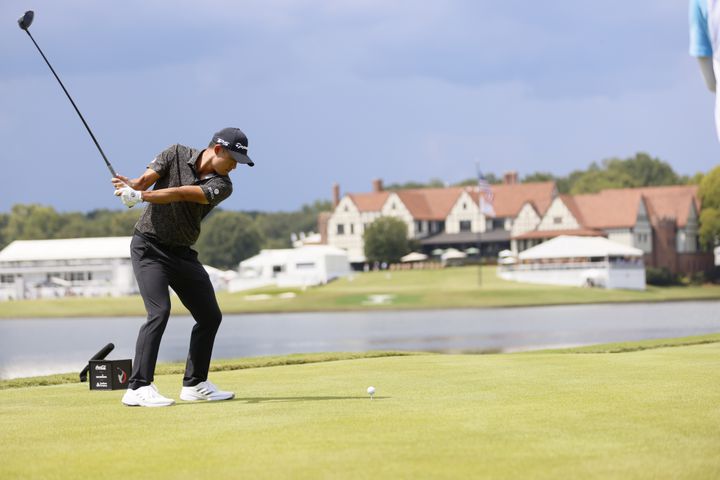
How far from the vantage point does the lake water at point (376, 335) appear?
35.5 metres

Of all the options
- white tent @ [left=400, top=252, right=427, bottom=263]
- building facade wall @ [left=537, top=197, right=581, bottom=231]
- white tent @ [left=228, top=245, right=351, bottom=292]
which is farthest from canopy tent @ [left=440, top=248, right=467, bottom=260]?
white tent @ [left=228, top=245, right=351, bottom=292]

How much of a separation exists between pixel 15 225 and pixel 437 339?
15264 centimetres

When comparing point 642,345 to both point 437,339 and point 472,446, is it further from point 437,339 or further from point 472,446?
point 437,339

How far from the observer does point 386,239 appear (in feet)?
372

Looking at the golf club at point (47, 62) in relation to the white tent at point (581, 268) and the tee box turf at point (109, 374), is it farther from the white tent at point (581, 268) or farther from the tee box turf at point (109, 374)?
the white tent at point (581, 268)

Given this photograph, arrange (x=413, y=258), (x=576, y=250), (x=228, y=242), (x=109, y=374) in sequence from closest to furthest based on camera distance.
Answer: (x=109, y=374)
(x=576, y=250)
(x=413, y=258)
(x=228, y=242)

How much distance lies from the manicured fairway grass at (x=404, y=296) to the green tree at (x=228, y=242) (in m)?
57.6

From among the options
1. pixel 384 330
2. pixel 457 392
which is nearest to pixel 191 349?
pixel 457 392

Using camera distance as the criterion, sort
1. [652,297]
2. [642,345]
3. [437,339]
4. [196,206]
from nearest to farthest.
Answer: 1. [196,206]
2. [642,345]
3. [437,339]
4. [652,297]

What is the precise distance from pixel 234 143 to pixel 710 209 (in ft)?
329

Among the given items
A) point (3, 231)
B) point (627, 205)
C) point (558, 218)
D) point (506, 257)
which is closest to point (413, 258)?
point (506, 257)

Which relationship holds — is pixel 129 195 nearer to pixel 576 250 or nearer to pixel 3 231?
pixel 576 250

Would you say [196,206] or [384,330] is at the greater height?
[196,206]

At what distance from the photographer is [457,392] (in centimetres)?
981
